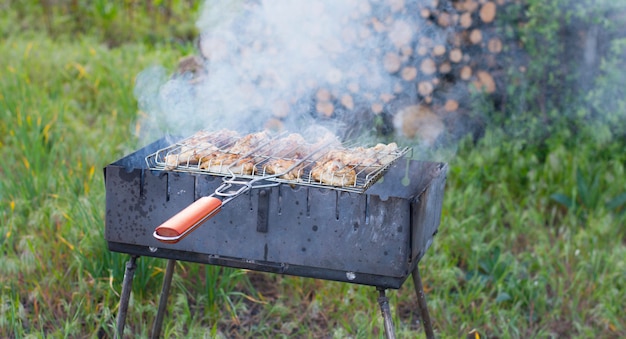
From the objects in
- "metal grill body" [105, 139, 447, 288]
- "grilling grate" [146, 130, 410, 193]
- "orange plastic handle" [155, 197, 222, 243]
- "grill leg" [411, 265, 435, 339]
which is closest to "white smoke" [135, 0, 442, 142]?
"grilling grate" [146, 130, 410, 193]

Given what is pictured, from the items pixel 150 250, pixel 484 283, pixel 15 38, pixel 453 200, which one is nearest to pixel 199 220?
pixel 150 250

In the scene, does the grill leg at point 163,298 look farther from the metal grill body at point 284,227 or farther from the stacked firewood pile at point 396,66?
the stacked firewood pile at point 396,66

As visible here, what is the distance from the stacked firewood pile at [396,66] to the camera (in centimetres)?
420

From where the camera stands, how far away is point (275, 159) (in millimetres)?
2461

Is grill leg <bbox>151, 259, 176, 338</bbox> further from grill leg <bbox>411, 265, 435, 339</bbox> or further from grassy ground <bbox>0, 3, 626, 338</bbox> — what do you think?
grill leg <bbox>411, 265, 435, 339</bbox>

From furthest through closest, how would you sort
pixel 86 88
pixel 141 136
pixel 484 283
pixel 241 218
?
pixel 86 88, pixel 141 136, pixel 484 283, pixel 241 218

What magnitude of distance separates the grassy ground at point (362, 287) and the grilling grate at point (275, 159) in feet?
2.54

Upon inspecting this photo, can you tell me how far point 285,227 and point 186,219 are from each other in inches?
16.6

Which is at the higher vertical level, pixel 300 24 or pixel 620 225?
pixel 300 24

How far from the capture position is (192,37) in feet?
23.5

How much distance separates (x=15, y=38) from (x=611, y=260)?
5233 mm

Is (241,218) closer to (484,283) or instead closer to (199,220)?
(199,220)

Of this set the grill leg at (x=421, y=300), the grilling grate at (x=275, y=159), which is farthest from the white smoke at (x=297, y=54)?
the grill leg at (x=421, y=300)

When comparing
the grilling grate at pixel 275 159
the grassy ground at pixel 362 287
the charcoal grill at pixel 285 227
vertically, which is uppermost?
the grilling grate at pixel 275 159
